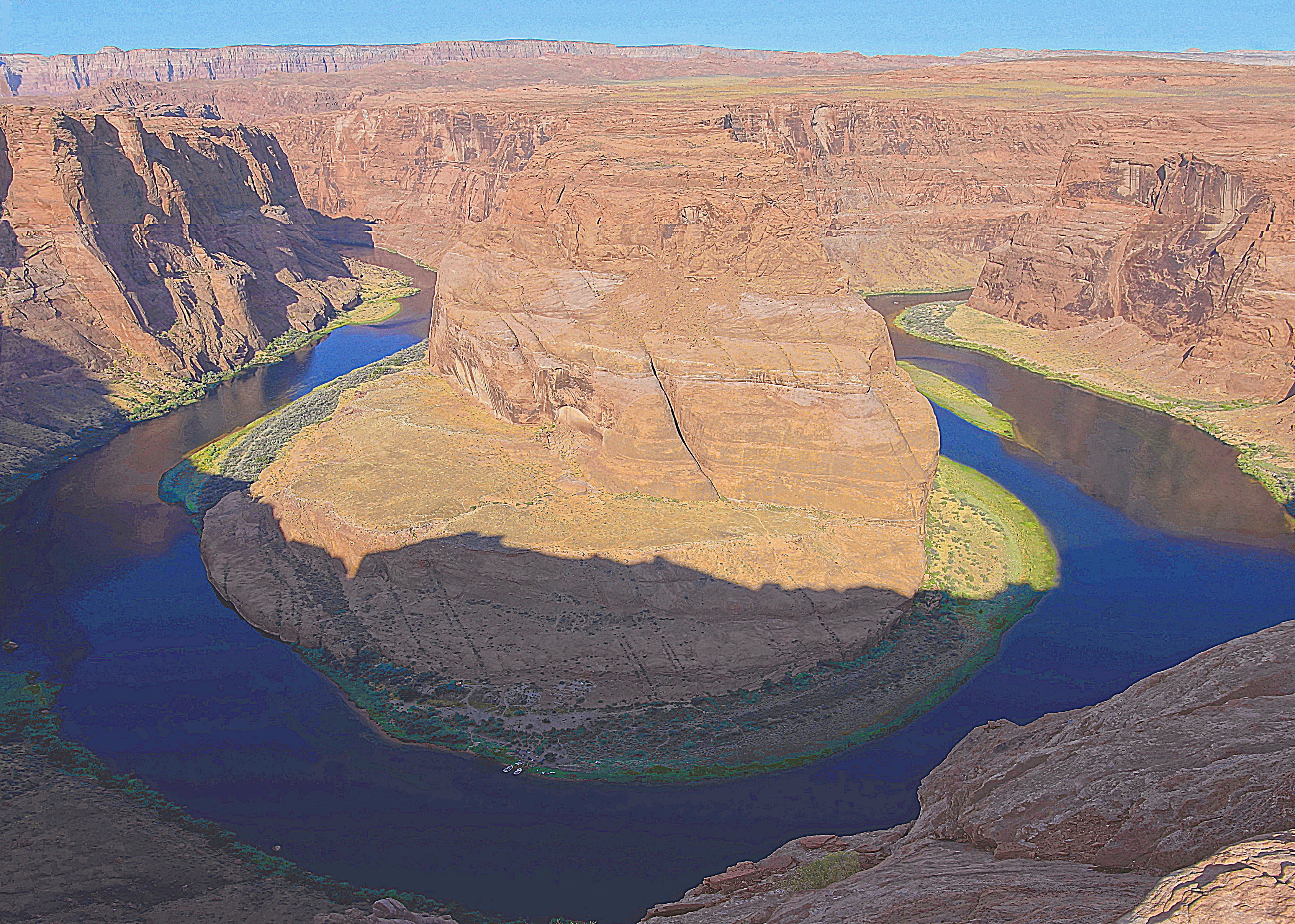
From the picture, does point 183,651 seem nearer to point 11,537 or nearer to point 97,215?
point 11,537

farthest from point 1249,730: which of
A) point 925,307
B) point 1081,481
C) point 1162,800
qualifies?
point 925,307

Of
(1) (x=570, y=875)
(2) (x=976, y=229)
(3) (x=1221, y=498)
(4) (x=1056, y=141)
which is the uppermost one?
(4) (x=1056, y=141)

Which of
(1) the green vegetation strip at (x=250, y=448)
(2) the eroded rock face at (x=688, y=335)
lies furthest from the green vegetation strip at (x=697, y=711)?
(1) the green vegetation strip at (x=250, y=448)

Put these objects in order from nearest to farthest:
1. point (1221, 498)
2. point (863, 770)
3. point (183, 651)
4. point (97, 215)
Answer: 1. point (863, 770)
2. point (183, 651)
3. point (1221, 498)
4. point (97, 215)

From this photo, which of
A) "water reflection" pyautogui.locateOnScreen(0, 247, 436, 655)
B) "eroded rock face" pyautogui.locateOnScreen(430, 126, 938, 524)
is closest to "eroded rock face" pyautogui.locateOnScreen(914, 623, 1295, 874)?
"eroded rock face" pyautogui.locateOnScreen(430, 126, 938, 524)

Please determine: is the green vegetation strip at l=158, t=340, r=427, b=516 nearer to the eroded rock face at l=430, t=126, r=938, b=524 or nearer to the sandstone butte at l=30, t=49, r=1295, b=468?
the eroded rock face at l=430, t=126, r=938, b=524

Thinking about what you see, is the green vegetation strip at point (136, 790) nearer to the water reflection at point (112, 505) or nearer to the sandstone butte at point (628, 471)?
the water reflection at point (112, 505)
